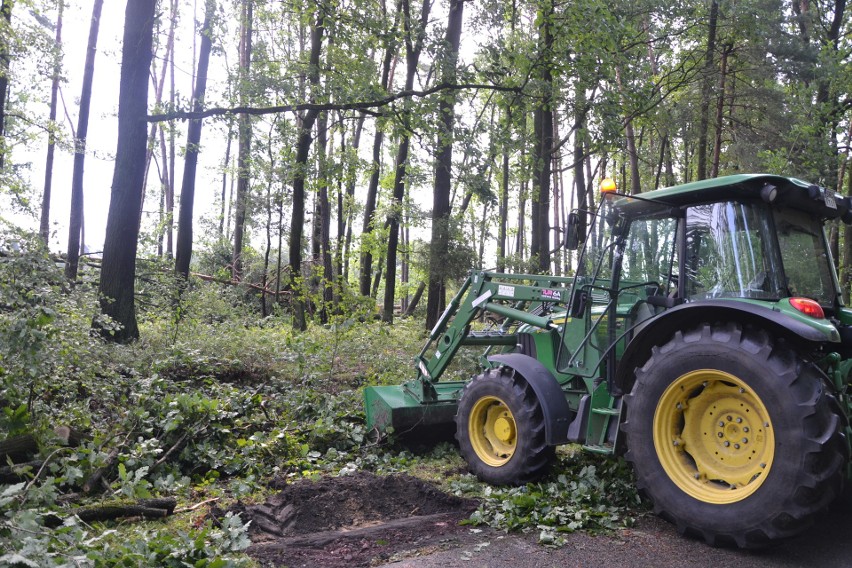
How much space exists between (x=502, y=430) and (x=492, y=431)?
0.56 feet

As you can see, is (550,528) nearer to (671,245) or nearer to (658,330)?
(658,330)

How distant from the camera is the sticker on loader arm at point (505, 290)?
6.29 metres

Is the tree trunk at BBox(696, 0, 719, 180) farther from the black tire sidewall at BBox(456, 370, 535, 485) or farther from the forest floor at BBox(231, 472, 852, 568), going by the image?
the forest floor at BBox(231, 472, 852, 568)

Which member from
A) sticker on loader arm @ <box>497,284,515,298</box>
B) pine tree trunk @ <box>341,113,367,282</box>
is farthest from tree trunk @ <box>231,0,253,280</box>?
sticker on loader arm @ <box>497,284,515,298</box>

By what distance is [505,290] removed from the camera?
637 centimetres

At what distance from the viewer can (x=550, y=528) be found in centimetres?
441

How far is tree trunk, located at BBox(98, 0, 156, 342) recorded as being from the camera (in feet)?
33.3

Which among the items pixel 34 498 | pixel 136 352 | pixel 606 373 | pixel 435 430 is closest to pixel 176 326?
pixel 136 352

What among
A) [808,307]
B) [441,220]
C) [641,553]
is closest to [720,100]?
[441,220]

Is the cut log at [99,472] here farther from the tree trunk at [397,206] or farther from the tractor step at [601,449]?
the tree trunk at [397,206]

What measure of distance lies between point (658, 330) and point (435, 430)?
3302 millimetres

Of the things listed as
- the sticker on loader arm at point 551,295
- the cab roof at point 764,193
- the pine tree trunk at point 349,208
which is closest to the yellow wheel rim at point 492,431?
the sticker on loader arm at point 551,295

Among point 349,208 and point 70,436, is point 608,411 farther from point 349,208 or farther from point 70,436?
point 349,208

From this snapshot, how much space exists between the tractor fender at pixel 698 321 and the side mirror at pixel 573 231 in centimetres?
100
